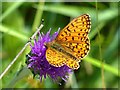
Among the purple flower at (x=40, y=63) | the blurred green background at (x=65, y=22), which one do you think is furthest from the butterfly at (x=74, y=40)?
the blurred green background at (x=65, y=22)

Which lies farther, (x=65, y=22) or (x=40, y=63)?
(x=65, y=22)

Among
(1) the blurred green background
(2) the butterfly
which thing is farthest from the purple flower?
(1) the blurred green background

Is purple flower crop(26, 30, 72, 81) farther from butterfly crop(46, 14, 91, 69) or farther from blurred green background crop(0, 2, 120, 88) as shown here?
blurred green background crop(0, 2, 120, 88)

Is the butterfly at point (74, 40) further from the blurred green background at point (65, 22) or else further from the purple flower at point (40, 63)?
the blurred green background at point (65, 22)

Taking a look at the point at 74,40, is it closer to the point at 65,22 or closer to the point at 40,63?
the point at 40,63

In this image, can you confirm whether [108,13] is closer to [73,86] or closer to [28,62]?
[73,86]

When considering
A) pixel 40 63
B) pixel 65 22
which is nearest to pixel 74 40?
pixel 40 63

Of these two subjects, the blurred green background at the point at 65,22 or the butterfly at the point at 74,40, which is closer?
the butterfly at the point at 74,40

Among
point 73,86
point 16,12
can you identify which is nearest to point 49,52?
point 73,86
